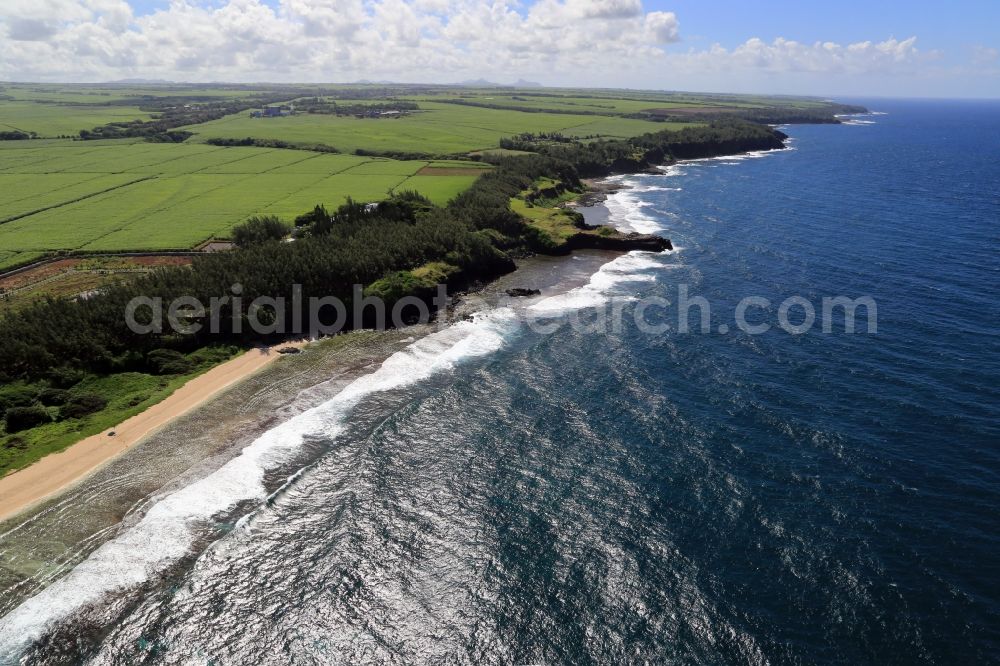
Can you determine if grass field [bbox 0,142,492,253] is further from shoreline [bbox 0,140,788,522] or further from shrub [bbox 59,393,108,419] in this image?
shrub [bbox 59,393,108,419]

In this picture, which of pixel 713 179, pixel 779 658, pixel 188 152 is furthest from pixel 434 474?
pixel 188 152

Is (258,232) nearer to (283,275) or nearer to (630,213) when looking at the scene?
(283,275)

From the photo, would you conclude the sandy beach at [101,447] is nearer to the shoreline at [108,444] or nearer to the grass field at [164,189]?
the shoreline at [108,444]

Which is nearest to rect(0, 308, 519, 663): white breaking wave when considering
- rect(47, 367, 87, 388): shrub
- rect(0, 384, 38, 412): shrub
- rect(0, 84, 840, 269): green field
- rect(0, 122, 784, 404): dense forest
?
rect(0, 122, 784, 404): dense forest

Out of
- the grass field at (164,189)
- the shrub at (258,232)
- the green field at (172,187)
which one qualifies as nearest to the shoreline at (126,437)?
the shrub at (258,232)

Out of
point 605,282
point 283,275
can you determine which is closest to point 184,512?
point 283,275

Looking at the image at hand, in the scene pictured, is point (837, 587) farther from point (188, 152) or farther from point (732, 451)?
point (188, 152)
